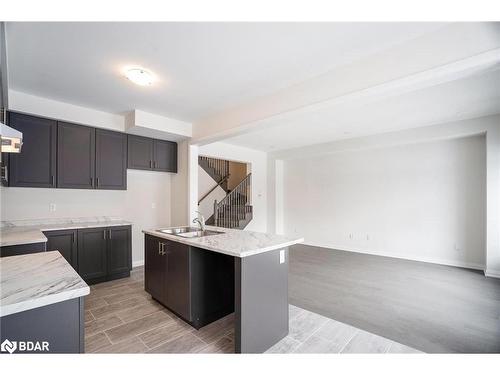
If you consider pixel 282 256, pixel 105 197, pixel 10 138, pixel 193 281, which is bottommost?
pixel 193 281

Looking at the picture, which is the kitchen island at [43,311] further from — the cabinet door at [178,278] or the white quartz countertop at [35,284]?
the cabinet door at [178,278]

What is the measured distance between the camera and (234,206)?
704 centimetres

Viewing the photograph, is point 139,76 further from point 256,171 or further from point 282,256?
point 256,171

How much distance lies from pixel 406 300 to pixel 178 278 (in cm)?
295

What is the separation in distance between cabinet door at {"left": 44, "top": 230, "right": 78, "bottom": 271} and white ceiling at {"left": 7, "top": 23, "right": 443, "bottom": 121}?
1876 mm

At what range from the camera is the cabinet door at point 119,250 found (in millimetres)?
3717

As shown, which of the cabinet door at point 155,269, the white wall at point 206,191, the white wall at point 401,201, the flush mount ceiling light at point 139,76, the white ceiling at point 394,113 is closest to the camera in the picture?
the flush mount ceiling light at point 139,76

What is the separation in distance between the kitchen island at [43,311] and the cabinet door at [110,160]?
111 inches

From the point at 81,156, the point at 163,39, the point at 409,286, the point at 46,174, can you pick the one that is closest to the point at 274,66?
the point at 163,39

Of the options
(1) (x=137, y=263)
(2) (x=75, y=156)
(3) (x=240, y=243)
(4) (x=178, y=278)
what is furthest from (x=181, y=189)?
(3) (x=240, y=243)

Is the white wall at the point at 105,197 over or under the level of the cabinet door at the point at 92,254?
over

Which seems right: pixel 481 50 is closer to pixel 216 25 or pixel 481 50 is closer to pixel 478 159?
pixel 216 25

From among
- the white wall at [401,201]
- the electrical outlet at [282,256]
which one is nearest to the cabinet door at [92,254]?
the electrical outlet at [282,256]

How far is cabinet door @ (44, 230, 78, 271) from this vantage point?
124 inches
